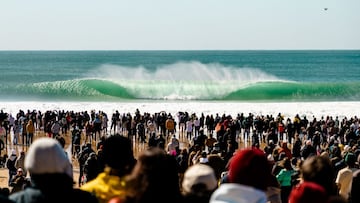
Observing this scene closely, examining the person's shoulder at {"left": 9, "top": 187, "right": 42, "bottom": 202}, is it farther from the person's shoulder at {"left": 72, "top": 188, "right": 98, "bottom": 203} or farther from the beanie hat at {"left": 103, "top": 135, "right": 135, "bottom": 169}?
the beanie hat at {"left": 103, "top": 135, "right": 135, "bottom": 169}

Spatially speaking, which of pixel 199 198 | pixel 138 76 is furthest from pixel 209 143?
pixel 138 76

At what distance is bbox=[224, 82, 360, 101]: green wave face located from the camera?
63.4m

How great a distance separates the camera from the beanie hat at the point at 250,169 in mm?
4344

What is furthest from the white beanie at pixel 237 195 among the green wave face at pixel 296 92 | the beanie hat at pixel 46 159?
the green wave face at pixel 296 92

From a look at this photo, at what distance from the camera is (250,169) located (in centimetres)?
434

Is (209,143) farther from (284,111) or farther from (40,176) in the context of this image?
(284,111)

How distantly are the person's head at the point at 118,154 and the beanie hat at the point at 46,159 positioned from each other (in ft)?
1.84

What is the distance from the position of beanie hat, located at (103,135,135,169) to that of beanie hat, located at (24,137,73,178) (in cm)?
56

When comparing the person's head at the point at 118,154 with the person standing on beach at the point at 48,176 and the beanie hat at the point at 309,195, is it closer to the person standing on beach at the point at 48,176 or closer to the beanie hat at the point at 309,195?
the person standing on beach at the point at 48,176

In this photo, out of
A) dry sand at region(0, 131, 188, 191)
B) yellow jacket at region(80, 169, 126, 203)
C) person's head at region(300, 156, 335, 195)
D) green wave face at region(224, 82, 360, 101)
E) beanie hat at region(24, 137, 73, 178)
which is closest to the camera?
beanie hat at region(24, 137, 73, 178)

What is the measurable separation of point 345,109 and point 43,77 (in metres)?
74.1

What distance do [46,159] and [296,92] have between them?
209ft

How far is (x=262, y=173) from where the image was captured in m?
4.38

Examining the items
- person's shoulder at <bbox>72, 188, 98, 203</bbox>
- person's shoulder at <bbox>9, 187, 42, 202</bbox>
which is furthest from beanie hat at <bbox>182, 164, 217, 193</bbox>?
person's shoulder at <bbox>9, 187, 42, 202</bbox>
